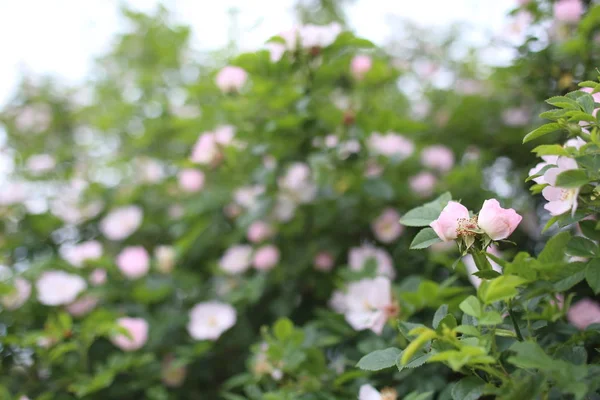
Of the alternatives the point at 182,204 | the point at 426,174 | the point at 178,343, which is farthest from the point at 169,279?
the point at 426,174

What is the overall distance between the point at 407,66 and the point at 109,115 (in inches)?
44.5

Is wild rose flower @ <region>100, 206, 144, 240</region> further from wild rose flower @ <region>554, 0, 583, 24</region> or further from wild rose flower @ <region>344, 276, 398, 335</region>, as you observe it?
wild rose flower @ <region>554, 0, 583, 24</region>

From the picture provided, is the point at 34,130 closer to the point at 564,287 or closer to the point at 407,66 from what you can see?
the point at 407,66

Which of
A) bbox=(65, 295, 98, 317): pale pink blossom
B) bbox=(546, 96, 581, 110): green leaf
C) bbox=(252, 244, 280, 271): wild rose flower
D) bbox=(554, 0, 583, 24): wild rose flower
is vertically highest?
bbox=(546, 96, 581, 110): green leaf

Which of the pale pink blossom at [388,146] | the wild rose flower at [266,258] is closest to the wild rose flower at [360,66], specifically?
the pale pink blossom at [388,146]

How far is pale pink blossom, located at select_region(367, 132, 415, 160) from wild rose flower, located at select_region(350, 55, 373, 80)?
6.5 inches

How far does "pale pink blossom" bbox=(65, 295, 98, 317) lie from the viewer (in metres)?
1.43

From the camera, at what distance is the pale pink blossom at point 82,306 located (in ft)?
4.68

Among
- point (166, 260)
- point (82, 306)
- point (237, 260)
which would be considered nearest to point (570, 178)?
point (237, 260)

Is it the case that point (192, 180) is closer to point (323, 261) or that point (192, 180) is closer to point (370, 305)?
point (323, 261)

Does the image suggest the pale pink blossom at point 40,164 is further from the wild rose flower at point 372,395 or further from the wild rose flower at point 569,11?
the wild rose flower at point 569,11

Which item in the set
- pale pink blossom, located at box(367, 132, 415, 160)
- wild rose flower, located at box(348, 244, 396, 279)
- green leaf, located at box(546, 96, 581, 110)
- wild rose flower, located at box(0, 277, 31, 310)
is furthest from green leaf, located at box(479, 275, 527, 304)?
wild rose flower, located at box(0, 277, 31, 310)

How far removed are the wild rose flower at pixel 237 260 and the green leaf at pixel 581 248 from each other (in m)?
0.90

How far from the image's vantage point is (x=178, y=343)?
1.40 metres
